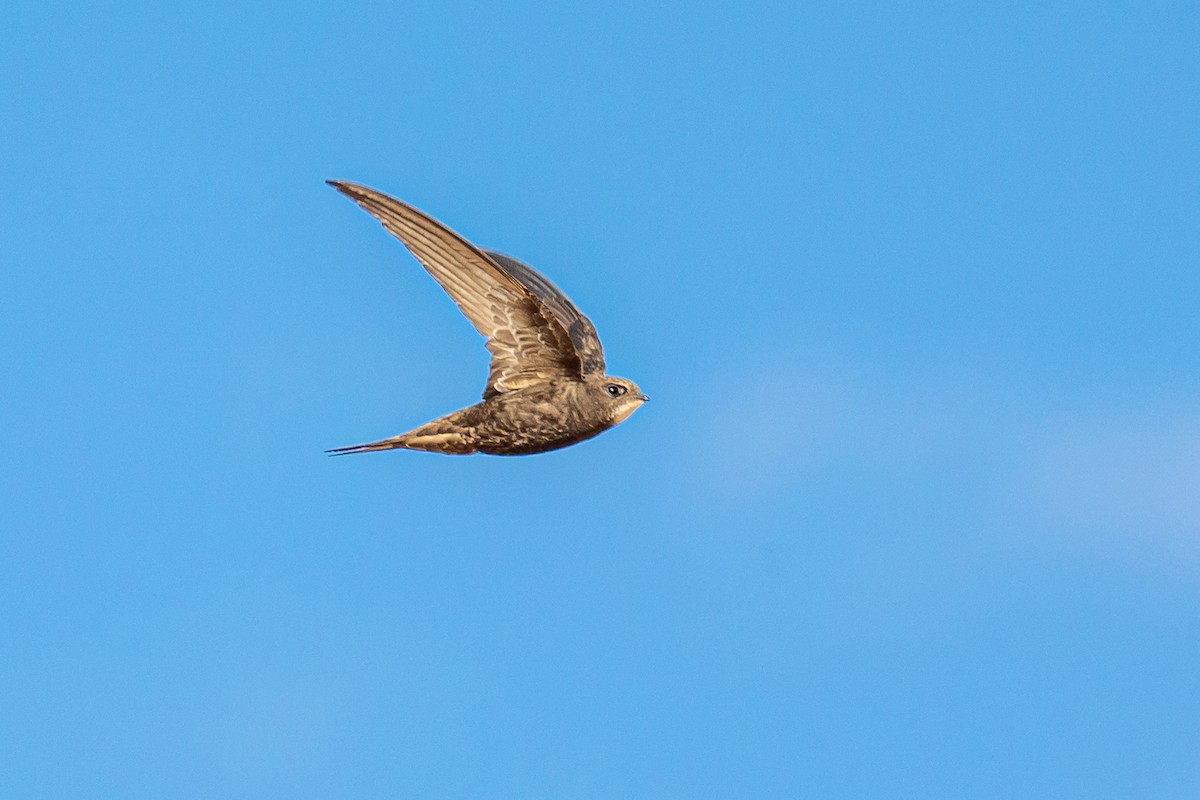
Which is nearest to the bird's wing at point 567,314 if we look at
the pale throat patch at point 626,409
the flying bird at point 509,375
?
the flying bird at point 509,375

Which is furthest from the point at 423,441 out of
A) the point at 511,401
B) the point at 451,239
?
the point at 451,239

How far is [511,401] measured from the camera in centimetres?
1702

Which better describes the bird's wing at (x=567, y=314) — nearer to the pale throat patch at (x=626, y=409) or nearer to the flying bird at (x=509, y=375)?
the flying bird at (x=509, y=375)

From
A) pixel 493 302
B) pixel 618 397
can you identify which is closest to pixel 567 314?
pixel 493 302

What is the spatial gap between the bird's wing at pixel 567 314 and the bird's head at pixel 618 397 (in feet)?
1.23

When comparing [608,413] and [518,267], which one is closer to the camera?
[608,413]

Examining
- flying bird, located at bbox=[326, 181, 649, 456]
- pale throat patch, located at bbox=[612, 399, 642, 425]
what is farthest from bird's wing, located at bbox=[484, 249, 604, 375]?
pale throat patch, located at bbox=[612, 399, 642, 425]

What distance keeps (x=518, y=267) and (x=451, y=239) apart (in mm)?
2392

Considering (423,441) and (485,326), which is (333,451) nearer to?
(423,441)

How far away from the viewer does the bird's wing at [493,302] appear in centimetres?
1664

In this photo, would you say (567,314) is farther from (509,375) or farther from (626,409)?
(626,409)

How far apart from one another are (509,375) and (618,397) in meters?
1.16

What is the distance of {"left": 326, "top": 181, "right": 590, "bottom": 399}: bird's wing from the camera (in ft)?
54.6

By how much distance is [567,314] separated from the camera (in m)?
18.1
